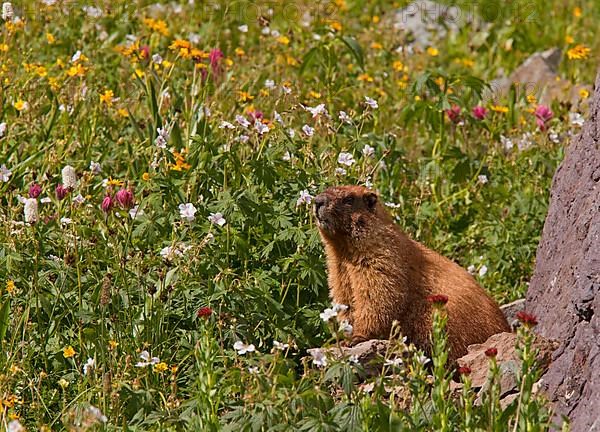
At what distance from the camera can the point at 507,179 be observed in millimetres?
7047

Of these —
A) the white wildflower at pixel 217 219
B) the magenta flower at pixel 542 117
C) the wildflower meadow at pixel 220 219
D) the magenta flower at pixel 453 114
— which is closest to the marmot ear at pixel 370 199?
the wildflower meadow at pixel 220 219

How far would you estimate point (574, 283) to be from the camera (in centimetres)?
477

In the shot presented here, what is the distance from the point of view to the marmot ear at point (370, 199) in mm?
5605

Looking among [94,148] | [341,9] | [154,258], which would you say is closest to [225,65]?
[94,148]

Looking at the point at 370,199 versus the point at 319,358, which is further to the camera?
the point at 370,199

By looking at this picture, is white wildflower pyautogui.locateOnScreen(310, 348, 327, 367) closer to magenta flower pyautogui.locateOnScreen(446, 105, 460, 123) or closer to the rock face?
the rock face

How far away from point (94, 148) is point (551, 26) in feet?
17.1

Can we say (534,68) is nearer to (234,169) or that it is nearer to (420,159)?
(420,159)

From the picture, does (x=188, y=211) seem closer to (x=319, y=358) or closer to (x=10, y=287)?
(x=10, y=287)

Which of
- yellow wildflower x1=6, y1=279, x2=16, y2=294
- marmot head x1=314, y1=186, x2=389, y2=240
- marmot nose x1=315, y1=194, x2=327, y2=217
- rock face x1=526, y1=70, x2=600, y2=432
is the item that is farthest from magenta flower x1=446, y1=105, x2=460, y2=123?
yellow wildflower x1=6, y1=279, x2=16, y2=294

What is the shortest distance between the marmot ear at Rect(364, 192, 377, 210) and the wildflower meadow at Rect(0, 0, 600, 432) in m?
0.14

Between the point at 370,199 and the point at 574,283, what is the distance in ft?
3.84

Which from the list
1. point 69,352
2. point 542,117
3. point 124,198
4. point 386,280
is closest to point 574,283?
point 386,280

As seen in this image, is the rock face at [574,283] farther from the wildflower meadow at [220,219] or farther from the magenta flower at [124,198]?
the magenta flower at [124,198]
